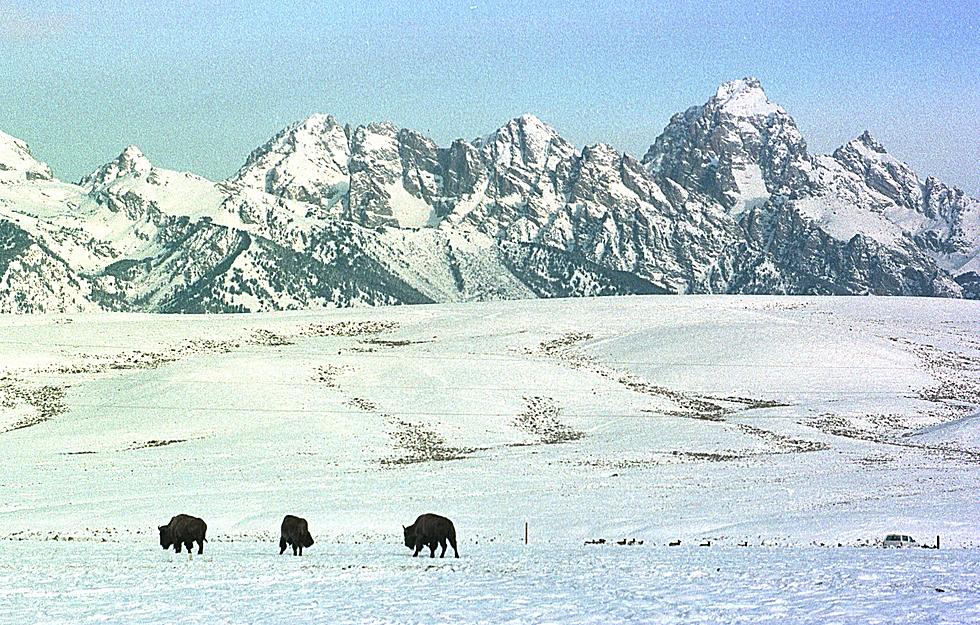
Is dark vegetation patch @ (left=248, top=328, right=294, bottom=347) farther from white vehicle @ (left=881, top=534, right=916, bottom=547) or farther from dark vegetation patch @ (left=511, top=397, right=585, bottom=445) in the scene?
white vehicle @ (left=881, top=534, right=916, bottom=547)

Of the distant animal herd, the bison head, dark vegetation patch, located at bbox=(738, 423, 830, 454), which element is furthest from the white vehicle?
dark vegetation patch, located at bbox=(738, 423, 830, 454)

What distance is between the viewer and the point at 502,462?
61656 millimetres

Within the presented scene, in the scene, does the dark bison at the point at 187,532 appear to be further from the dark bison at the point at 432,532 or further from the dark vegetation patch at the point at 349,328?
the dark vegetation patch at the point at 349,328

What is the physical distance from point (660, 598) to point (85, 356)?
94.9m

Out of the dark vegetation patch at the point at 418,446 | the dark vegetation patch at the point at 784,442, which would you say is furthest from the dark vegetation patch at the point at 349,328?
the dark vegetation patch at the point at 784,442

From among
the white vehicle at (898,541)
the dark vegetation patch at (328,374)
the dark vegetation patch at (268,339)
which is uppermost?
the dark vegetation patch at (268,339)

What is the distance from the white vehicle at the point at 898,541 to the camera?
109ft

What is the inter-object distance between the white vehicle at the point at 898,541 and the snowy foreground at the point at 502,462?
4.16 feet

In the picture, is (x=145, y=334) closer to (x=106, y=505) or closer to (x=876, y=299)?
(x=106, y=505)

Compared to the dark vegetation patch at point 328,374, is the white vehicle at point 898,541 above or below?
below

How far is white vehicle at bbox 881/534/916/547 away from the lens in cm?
3326

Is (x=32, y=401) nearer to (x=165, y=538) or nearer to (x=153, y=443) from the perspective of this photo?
(x=153, y=443)

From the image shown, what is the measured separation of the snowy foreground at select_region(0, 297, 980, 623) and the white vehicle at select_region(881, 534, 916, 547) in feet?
4.16

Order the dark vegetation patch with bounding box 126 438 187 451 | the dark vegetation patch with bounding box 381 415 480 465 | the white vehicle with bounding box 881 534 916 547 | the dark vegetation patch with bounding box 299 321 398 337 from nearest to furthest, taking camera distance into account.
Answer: the white vehicle with bounding box 881 534 916 547
the dark vegetation patch with bounding box 381 415 480 465
the dark vegetation patch with bounding box 126 438 187 451
the dark vegetation patch with bounding box 299 321 398 337
